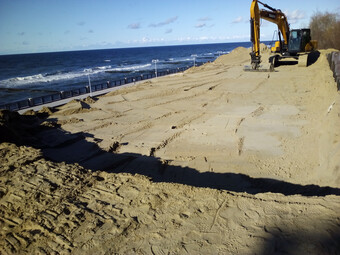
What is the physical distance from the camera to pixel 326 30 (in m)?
44.0

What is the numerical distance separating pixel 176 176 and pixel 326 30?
4917 cm

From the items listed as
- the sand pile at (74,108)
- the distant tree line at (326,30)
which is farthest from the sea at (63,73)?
the distant tree line at (326,30)

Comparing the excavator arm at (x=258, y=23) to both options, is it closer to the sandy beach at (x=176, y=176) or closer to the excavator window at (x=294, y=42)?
the excavator window at (x=294, y=42)

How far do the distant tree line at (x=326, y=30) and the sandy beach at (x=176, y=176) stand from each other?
31563mm

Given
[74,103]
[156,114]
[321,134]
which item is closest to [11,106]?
Result: [74,103]

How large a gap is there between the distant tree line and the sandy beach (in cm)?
3156

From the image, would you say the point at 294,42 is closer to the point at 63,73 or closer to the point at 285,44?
the point at 285,44

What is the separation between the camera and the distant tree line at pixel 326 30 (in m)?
40.5

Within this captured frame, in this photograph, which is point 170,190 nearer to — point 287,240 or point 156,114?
point 287,240

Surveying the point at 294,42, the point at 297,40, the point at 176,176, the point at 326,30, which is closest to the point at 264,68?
the point at 294,42

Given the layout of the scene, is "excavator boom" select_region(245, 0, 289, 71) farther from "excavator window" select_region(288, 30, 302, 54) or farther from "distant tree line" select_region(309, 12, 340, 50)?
"distant tree line" select_region(309, 12, 340, 50)

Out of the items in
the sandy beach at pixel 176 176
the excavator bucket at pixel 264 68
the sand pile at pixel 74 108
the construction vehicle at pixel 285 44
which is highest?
the construction vehicle at pixel 285 44

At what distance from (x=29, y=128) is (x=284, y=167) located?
440 inches

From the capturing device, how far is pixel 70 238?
12.8 ft
